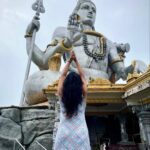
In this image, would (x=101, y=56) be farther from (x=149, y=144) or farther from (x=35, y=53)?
(x=149, y=144)

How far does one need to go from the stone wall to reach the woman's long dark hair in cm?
373

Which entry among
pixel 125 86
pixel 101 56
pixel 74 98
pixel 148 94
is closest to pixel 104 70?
pixel 101 56

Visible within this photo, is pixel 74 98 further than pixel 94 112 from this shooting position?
No

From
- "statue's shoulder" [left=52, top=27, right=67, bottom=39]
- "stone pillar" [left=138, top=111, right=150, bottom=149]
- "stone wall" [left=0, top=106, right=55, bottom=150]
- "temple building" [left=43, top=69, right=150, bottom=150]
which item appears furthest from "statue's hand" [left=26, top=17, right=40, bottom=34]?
"stone pillar" [left=138, top=111, right=150, bottom=149]

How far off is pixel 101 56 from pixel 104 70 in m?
0.55

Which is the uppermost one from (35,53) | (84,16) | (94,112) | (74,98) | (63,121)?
(84,16)

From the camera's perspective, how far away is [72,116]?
228 centimetres

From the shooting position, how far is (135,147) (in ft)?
17.5

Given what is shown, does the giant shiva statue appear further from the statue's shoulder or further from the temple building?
the temple building

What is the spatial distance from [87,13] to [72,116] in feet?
27.2

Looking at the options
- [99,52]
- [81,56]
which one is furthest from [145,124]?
[99,52]

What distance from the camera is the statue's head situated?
9742 mm

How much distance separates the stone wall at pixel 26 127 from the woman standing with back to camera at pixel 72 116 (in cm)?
372

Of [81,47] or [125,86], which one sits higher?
[81,47]
